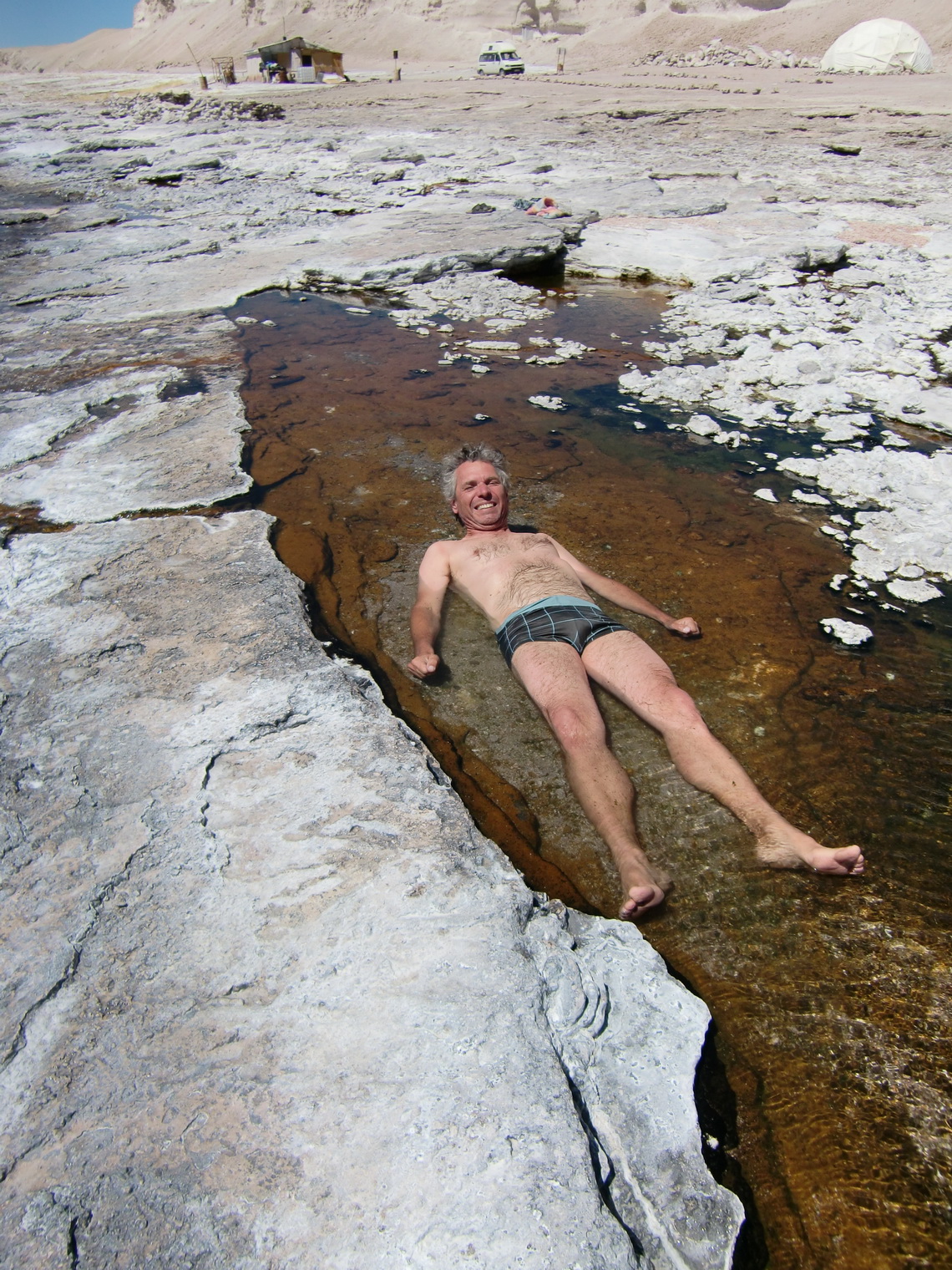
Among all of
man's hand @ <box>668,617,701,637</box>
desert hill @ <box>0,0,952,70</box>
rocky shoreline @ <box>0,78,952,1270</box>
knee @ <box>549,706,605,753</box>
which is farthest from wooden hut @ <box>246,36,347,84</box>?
knee @ <box>549,706,605,753</box>

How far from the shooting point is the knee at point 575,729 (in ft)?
7.35

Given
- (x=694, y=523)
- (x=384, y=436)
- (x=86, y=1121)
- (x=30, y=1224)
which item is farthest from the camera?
(x=384, y=436)

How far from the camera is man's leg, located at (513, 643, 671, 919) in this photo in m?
1.86

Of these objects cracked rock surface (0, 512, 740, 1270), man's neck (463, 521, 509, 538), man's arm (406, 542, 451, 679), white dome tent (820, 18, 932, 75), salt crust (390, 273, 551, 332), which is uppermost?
white dome tent (820, 18, 932, 75)

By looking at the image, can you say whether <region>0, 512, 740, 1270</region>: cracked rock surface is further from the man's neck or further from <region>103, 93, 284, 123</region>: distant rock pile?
<region>103, 93, 284, 123</region>: distant rock pile

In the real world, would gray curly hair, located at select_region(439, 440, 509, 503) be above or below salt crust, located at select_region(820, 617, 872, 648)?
above

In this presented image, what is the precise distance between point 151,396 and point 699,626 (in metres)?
3.50

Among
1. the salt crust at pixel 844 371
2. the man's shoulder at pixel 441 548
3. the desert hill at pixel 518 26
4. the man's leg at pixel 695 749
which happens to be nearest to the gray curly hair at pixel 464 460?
the man's shoulder at pixel 441 548

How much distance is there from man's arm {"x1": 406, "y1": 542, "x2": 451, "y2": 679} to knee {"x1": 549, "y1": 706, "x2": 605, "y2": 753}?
46 cm

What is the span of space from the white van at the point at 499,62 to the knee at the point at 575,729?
106 ft

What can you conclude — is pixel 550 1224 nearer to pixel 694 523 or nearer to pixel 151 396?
pixel 694 523

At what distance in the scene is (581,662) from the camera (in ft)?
8.40

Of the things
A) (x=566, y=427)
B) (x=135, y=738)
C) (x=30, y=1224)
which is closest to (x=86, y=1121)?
(x=30, y=1224)

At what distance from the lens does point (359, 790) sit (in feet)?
6.15
